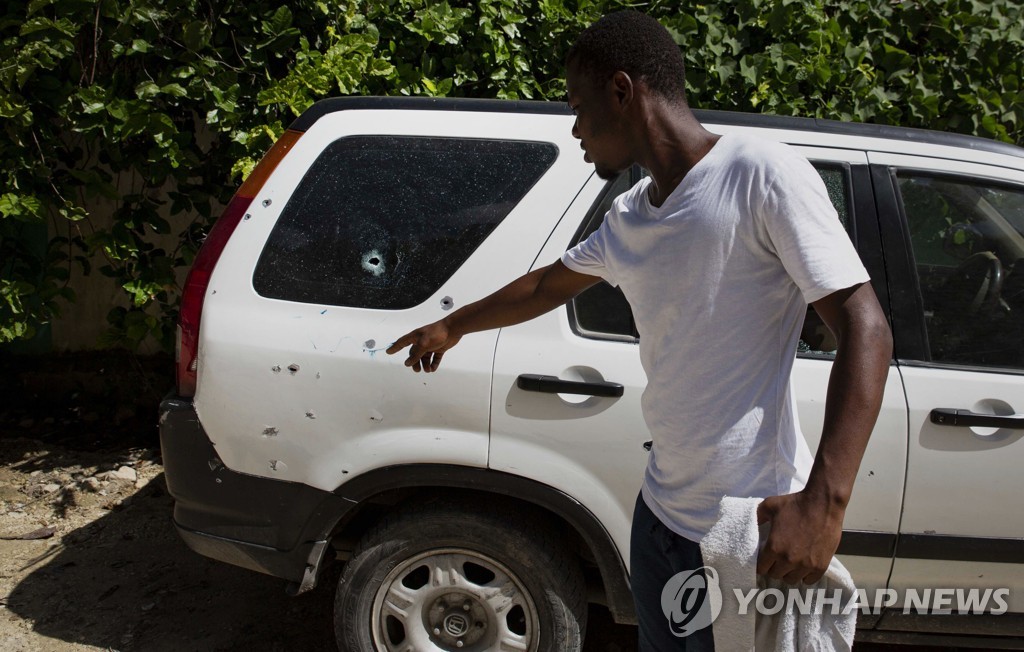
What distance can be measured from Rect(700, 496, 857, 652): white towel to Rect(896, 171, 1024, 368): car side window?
4.36 ft

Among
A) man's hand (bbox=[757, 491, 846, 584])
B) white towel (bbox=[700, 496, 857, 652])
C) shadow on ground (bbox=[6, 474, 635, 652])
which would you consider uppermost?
man's hand (bbox=[757, 491, 846, 584])

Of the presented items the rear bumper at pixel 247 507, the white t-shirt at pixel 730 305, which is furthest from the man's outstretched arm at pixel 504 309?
the rear bumper at pixel 247 507

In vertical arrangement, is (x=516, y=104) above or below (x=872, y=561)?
above

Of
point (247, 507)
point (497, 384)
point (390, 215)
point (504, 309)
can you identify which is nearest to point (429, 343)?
point (504, 309)

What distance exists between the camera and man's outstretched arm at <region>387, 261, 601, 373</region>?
2.24 metres

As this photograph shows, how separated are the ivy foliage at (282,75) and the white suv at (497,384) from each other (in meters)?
1.60

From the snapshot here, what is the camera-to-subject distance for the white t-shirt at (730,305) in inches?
61.4

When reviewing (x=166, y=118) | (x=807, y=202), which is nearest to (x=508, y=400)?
(x=807, y=202)

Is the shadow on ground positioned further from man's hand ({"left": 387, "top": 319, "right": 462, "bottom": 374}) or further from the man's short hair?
the man's short hair

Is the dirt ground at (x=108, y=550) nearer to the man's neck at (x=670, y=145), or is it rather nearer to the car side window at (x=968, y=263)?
the car side window at (x=968, y=263)

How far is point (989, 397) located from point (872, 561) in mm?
569

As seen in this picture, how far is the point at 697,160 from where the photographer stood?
69.3 inches

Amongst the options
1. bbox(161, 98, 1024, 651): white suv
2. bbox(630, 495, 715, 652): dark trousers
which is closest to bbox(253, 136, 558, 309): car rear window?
bbox(161, 98, 1024, 651): white suv

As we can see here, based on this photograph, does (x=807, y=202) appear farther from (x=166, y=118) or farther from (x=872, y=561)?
(x=166, y=118)
